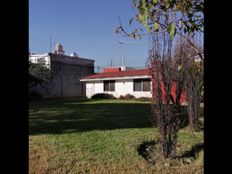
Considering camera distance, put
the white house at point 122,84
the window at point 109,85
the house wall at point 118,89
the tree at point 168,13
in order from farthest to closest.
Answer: the window at point 109,85, the house wall at point 118,89, the white house at point 122,84, the tree at point 168,13

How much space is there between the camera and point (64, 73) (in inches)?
1161

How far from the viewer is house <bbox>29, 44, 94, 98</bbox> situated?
2739cm

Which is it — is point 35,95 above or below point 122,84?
below

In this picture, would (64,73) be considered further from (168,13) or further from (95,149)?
(168,13)

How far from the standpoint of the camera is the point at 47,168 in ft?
15.4

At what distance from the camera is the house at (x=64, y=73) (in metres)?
27.4

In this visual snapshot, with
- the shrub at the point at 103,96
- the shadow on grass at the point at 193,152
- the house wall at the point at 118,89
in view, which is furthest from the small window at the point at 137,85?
the shadow on grass at the point at 193,152

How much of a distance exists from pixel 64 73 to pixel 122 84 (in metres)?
8.06

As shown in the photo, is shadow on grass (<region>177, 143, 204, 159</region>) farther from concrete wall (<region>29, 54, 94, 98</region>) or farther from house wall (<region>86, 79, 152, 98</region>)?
concrete wall (<region>29, 54, 94, 98</region>)

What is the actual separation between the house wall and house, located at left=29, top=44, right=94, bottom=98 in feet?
7.79

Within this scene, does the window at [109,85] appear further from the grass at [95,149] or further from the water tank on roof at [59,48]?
the grass at [95,149]

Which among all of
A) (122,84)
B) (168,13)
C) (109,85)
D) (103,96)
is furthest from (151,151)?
(109,85)
